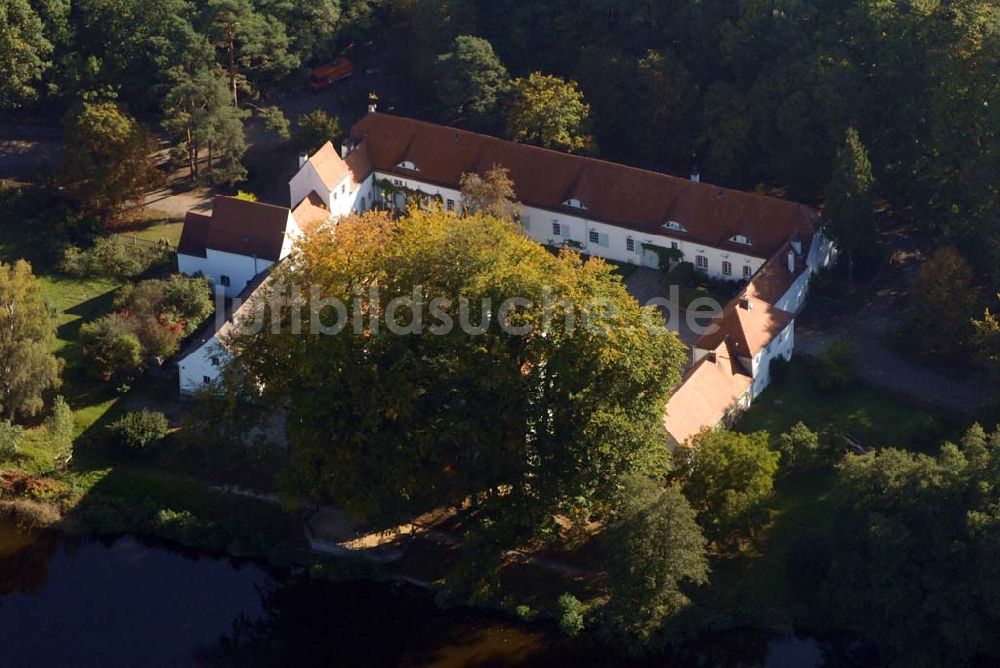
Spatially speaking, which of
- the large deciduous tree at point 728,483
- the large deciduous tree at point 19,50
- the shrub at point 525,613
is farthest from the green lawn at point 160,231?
the large deciduous tree at point 728,483

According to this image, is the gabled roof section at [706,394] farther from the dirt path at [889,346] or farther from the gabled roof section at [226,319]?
the gabled roof section at [226,319]

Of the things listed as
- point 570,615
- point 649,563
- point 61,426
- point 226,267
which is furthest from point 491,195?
point 649,563

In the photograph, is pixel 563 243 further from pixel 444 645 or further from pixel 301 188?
pixel 444 645

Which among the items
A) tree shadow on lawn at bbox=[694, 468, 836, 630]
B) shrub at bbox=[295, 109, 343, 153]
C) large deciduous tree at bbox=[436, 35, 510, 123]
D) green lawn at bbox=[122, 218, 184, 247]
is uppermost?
large deciduous tree at bbox=[436, 35, 510, 123]

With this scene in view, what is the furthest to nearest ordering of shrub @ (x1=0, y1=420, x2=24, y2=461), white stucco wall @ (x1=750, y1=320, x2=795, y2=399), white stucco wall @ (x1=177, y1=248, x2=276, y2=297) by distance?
white stucco wall @ (x1=177, y1=248, x2=276, y2=297) < white stucco wall @ (x1=750, y1=320, x2=795, y2=399) < shrub @ (x1=0, y1=420, x2=24, y2=461)

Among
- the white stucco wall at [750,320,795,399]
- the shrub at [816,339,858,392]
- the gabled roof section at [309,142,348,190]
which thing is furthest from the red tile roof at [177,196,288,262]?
the shrub at [816,339,858,392]

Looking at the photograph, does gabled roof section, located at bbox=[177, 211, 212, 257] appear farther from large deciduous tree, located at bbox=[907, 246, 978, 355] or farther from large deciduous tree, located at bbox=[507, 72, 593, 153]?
large deciduous tree, located at bbox=[907, 246, 978, 355]

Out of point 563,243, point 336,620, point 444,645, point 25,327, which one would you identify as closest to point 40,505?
point 25,327
